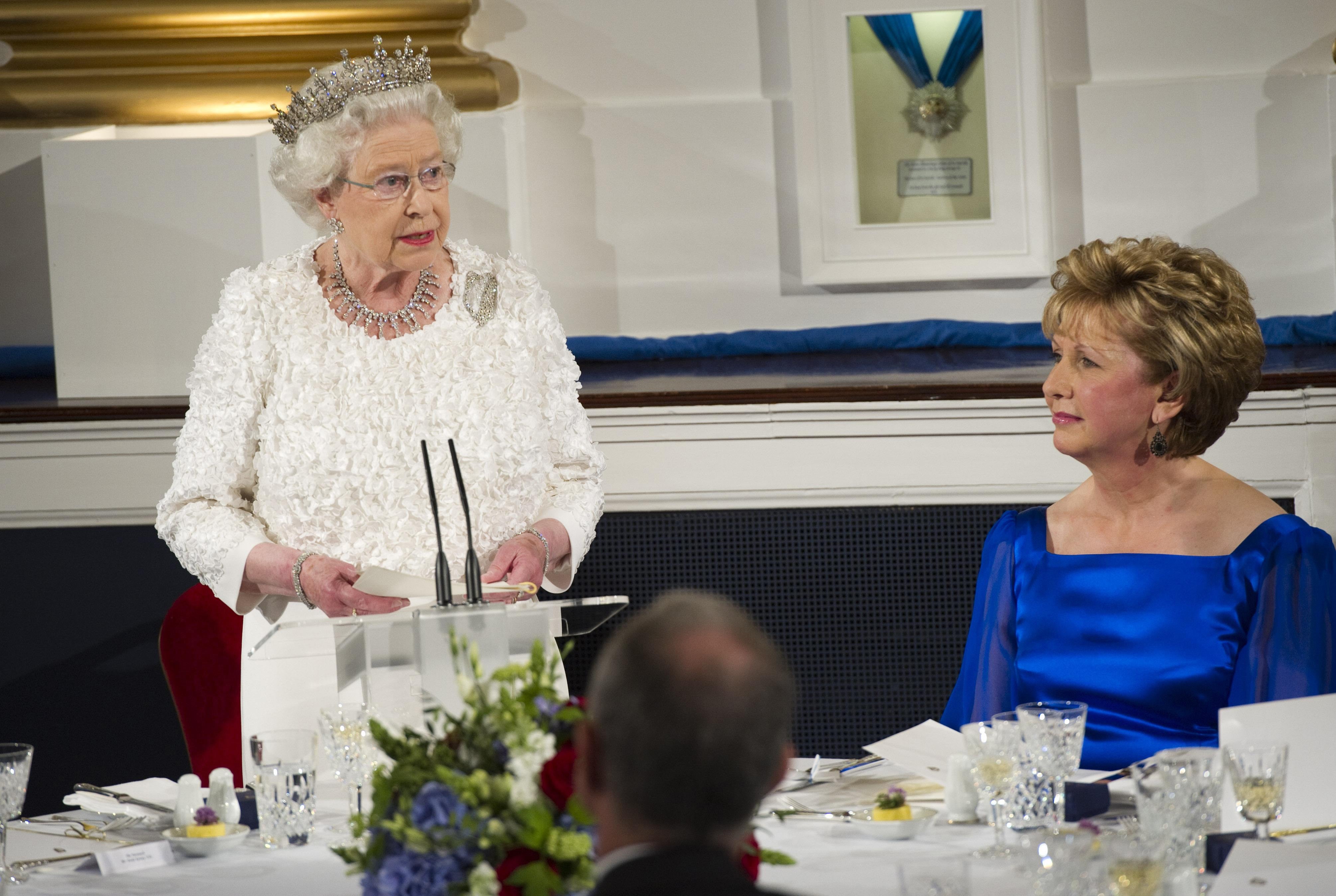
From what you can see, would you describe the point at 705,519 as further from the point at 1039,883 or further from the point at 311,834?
the point at 1039,883

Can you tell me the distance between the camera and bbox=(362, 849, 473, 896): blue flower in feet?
3.72

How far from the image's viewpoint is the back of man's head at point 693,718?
2.90 ft

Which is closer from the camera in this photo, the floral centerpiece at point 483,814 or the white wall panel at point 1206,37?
the floral centerpiece at point 483,814

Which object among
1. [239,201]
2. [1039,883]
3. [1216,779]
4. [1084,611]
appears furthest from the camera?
[239,201]

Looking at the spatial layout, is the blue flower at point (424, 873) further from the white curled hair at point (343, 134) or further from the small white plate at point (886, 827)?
the white curled hair at point (343, 134)

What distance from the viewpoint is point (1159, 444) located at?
2273 millimetres

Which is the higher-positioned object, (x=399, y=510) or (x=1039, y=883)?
(x=399, y=510)

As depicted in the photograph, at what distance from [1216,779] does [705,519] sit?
1931 mm

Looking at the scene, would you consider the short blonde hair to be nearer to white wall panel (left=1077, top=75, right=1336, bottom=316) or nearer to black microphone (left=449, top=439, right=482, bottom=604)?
black microphone (left=449, top=439, right=482, bottom=604)

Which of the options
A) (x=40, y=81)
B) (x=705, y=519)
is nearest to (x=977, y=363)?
(x=705, y=519)

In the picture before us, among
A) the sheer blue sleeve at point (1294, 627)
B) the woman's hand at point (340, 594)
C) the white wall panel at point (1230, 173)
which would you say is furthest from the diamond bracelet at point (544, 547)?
the white wall panel at point (1230, 173)

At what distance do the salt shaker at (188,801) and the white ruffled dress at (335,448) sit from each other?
0.60 metres

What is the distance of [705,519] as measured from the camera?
336 centimetres

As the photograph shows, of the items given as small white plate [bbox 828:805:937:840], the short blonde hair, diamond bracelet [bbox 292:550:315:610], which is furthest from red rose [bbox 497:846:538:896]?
the short blonde hair
